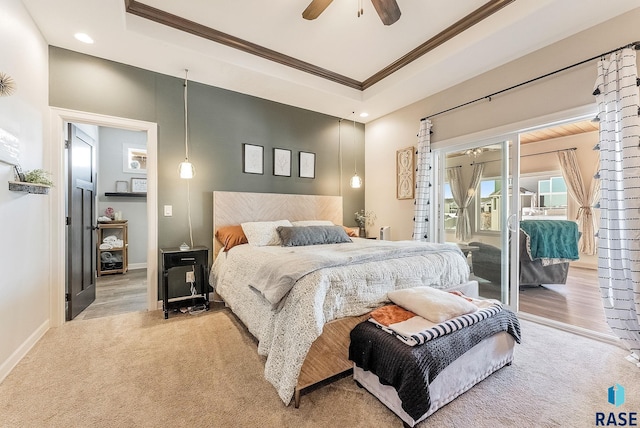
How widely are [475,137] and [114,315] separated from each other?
459 centimetres

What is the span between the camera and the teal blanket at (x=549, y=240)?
3.71 meters

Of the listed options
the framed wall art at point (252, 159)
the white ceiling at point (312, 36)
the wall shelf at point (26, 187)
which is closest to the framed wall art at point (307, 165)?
the framed wall art at point (252, 159)

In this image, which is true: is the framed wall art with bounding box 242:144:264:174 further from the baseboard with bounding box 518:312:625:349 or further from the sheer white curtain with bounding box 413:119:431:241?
the baseboard with bounding box 518:312:625:349

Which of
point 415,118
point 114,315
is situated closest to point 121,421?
point 114,315

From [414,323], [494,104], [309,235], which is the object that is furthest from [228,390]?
[494,104]

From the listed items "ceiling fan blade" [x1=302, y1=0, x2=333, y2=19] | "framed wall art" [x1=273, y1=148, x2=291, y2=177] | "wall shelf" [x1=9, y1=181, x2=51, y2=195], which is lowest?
"wall shelf" [x1=9, y1=181, x2=51, y2=195]

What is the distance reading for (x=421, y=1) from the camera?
236 centimetres

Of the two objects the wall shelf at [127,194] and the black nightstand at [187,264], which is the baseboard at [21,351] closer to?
the black nightstand at [187,264]

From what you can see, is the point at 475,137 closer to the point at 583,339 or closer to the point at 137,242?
the point at 583,339

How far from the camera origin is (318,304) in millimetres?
1598

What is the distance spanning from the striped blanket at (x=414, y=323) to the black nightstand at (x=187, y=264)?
2100 millimetres

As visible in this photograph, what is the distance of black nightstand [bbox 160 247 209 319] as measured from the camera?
9.29 ft

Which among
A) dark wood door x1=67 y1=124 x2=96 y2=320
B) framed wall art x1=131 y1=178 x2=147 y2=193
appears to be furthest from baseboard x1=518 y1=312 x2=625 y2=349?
framed wall art x1=131 y1=178 x2=147 y2=193

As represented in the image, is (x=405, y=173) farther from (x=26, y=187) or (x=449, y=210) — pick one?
(x=26, y=187)
